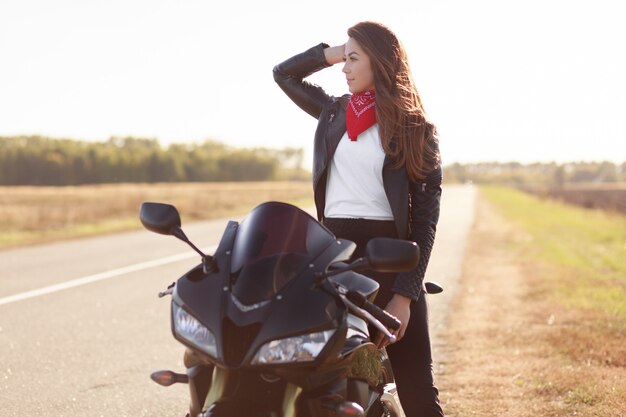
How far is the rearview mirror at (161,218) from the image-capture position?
2.79 metres

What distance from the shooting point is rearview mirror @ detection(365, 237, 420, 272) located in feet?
8.29

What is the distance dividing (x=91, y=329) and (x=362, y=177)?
542cm

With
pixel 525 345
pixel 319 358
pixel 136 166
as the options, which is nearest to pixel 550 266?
pixel 525 345

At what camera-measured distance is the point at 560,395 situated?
216 inches

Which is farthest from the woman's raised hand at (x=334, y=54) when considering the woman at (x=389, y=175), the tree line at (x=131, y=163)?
the tree line at (x=131, y=163)

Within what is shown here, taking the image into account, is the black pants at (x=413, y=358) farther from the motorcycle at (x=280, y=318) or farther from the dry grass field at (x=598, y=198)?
the dry grass field at (x=598, y=198)

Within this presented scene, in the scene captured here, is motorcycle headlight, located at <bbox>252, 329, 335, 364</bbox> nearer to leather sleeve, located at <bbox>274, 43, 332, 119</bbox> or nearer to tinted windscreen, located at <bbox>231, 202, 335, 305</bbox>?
tinted windscreen, located at <bbox>231, 202, 335, 305</bbox>

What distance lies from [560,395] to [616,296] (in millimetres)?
5008

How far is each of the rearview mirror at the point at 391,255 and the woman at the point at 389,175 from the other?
0.60 meters

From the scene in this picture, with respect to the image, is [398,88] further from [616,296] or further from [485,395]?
[616,296]

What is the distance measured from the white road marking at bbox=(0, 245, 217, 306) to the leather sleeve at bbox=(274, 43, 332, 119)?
271 inches

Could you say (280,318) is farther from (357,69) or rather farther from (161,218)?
(357,69)

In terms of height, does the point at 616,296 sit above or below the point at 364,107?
below

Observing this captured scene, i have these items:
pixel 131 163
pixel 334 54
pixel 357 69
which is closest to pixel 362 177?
pixel 357 69
